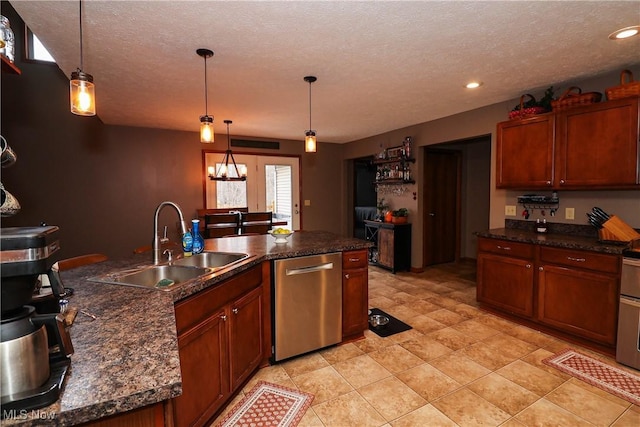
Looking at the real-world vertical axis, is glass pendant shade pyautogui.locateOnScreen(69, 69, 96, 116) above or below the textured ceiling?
below

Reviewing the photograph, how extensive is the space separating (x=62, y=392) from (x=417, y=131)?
5.12 m

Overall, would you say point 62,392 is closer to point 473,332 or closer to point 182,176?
point 473,332

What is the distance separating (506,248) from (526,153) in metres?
1.03

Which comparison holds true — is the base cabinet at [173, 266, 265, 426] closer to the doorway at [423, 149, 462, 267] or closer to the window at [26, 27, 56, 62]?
the doorway at [423, 149, 462, 267]

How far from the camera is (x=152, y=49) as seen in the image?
239cm

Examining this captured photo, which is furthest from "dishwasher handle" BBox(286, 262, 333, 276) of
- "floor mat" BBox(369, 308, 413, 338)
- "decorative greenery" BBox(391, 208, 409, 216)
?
"decorative greenery" BBox(391, 208, 409, 216)

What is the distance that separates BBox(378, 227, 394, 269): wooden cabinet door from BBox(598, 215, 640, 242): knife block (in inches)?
108

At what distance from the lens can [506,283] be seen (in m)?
3.21

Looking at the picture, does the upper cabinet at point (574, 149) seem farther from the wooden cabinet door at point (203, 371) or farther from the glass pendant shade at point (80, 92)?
the glass pendant shade at point (80, 92)

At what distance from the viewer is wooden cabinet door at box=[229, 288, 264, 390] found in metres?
1.96

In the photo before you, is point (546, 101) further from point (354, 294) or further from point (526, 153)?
point (354, 294)

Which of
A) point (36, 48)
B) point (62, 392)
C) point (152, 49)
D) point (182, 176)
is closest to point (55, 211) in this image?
point (182, 176)

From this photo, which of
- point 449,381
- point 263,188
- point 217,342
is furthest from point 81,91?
point 263,188

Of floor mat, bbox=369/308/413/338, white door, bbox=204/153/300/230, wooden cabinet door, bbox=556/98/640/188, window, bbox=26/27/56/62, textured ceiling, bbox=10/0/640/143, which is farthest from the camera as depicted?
white door, bbox=204/153/300/230
